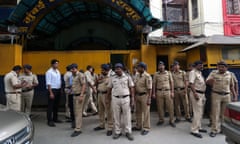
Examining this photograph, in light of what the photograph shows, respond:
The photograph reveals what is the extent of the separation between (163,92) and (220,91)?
1.49 meters

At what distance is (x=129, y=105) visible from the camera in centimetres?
475

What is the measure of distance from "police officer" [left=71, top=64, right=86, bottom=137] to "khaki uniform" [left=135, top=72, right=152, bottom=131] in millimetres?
1368

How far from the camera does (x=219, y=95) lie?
15.7ft

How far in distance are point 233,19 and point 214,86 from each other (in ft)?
29.4

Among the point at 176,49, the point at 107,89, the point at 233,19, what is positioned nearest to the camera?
the point at 107,89

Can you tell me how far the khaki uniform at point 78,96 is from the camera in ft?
16.2

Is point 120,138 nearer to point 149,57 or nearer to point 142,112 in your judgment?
point 142,112

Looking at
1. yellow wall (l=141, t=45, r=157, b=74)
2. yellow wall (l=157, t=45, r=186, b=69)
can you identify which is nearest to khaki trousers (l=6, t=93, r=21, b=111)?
yellow wall (l=141, t=45, r=157, b=74)

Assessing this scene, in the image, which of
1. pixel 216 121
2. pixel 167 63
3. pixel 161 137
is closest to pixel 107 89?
pixel 161 137

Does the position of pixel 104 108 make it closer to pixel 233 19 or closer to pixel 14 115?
pixel 14 115

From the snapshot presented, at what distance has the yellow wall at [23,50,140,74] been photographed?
8070mm

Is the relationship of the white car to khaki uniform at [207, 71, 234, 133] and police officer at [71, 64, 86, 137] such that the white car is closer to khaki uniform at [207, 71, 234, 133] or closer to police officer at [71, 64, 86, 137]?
police officer at [71, 64, 86, 137]

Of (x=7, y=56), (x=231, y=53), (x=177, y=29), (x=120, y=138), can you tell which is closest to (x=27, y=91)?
(x=7, y=56)

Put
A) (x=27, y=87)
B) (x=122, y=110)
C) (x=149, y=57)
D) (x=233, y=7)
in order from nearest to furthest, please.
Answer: (x=122, y=110), (x=27, y=87), (x=149, y=57), (x=233, y=7)
